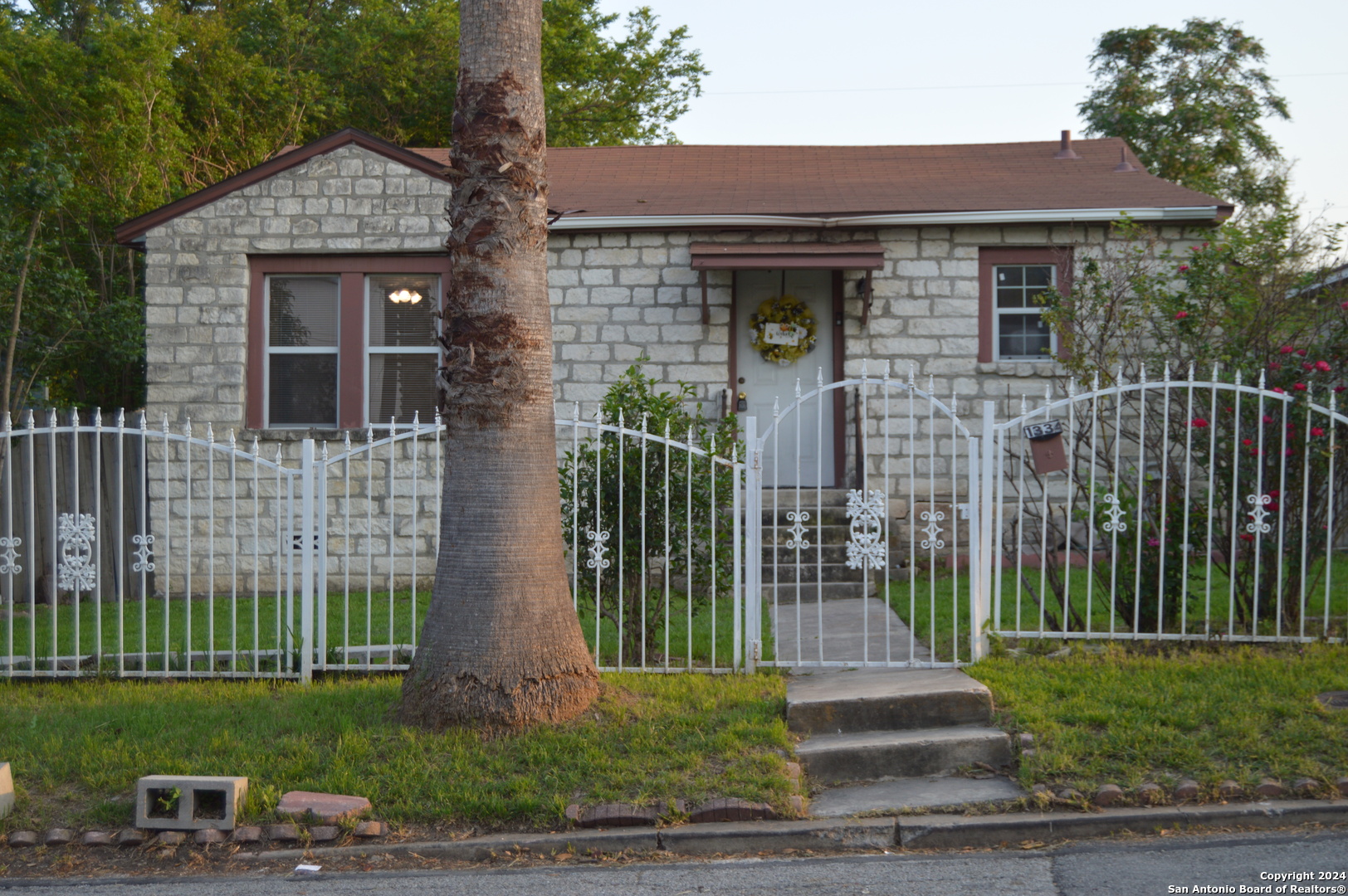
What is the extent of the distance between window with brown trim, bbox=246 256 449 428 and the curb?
6.75 meters

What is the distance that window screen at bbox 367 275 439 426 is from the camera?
10898 mm

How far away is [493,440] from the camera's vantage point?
541cm

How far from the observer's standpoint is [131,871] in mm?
4504

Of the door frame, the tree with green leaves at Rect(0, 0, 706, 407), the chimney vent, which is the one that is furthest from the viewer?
the tree with green leaves at Rect(0, 0, 706, 407)

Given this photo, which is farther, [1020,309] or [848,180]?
[848,180]

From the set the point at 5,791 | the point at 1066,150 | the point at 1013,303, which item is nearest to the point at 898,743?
the point at 5,791

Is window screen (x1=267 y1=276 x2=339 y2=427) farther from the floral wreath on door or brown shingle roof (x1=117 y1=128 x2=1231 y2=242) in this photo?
the floral wreath on door

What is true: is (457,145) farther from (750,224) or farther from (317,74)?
(317,74)

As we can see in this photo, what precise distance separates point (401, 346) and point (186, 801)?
6.73 meters

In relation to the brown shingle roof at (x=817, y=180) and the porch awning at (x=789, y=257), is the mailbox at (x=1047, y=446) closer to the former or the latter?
the porch awning at (x=789, y=257)

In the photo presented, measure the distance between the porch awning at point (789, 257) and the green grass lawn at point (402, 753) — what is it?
204 inches

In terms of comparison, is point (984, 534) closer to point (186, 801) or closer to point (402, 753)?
point (402, 753)

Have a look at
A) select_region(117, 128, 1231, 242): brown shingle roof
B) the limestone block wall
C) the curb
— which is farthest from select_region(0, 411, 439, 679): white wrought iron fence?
the curb

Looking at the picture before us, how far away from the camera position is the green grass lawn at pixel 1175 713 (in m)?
4.86
